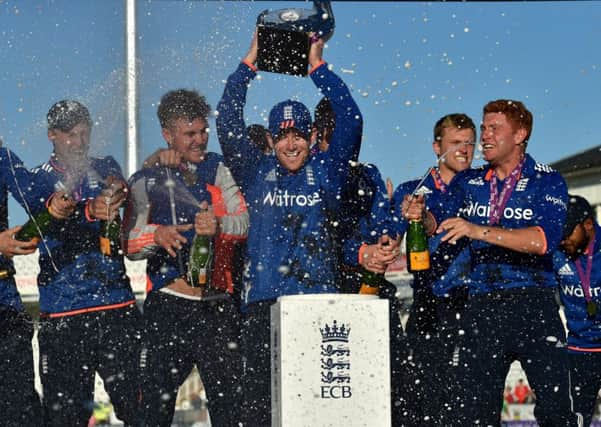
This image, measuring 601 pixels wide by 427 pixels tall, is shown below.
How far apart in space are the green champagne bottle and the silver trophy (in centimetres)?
104

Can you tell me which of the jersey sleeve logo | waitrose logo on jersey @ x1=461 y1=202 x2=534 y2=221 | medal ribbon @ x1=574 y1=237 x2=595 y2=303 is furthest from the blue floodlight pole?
medal ribbon @ x1=574 y1=237 x2=595 y2=303

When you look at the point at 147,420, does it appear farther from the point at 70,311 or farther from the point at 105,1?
the point at 105,1

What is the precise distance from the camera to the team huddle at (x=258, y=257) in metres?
5.20

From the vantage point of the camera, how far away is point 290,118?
5473 mm

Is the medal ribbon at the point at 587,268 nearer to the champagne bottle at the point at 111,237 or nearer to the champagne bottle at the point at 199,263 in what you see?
the champagne bottle at the point at 199,263

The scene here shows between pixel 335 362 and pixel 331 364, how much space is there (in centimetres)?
2

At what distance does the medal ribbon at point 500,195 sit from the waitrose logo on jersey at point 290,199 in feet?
3.02

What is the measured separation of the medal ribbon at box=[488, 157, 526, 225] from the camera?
17.5ft

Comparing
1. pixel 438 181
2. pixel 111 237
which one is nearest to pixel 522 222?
pixel 438 181

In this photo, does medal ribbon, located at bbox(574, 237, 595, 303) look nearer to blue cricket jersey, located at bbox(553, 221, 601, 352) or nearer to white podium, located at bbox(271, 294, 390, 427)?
blue cricket jersey, located at bbox(553, 221, 601, 352)

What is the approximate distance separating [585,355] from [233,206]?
2458 millimetres

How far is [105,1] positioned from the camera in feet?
21.1

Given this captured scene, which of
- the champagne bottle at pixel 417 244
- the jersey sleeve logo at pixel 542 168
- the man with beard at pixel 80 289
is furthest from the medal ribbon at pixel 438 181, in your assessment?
the man with beard at pixel 80 289

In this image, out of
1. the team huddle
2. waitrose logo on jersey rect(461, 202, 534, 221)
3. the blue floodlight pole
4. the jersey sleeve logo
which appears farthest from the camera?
the blue floodlight pole
